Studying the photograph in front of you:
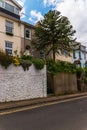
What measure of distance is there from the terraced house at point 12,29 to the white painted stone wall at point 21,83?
10373mm

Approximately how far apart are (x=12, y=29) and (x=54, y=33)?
595 cm

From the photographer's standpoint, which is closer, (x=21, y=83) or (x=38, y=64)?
(x=21, y=83)

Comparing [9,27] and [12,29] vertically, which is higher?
[9,27]

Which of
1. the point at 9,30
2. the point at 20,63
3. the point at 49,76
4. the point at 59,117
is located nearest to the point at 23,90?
the point at 20,63

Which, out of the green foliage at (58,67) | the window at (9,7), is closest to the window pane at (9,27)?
the window at (9,7)

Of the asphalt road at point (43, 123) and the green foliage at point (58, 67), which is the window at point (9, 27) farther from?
the asphalt road at point (43, 123)

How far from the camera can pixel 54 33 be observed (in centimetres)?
3081

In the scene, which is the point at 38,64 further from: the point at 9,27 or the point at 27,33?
the point at 27,33

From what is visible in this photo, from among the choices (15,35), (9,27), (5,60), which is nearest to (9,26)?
(9,27)

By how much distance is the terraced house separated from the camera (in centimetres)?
2705

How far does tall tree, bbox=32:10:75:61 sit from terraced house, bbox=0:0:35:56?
162cm

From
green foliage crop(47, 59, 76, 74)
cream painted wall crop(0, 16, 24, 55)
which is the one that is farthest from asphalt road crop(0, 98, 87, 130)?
cream painted wall crop(0, 16, 24, 55)

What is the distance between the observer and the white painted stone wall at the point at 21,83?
13.7m

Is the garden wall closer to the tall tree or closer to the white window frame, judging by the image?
the tall tree
